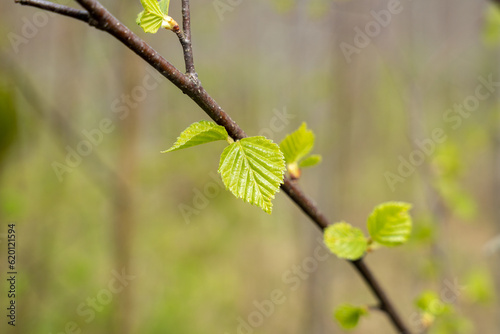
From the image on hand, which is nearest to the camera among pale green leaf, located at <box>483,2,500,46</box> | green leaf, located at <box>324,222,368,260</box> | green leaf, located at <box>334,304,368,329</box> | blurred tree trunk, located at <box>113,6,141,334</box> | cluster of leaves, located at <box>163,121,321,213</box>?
cluster of leaves, located at <box>163,121,321,213</box>

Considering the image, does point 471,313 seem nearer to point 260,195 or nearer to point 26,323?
point 26,323

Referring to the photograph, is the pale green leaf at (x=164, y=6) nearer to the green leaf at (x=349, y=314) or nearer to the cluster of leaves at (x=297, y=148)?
the cluster of leaves at (x=297, y=148)

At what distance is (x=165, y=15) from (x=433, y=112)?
25.2 feet

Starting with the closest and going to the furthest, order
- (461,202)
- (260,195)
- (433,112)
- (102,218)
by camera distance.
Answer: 1. (260,195)
2. (461,202)
3. (102,218)
4. (433,112)

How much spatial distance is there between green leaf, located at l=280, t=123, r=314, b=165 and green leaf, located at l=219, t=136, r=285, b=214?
0.49 feet

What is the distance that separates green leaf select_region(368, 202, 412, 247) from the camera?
721 mm

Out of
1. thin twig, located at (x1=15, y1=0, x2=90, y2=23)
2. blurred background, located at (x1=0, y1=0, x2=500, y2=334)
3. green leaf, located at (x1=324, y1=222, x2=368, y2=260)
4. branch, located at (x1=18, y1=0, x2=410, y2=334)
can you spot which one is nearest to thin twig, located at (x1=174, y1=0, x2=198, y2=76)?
branch, located at (x1=18, y1=0, x2=410, y2=334)

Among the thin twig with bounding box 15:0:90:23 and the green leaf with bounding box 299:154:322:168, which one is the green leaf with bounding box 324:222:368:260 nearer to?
the green leaf with bounding box 299:154:322:168

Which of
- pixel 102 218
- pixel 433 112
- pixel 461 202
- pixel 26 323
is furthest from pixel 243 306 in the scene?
pixel 433 112

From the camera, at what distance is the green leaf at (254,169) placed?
1.77 ft

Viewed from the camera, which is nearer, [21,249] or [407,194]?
[21,249]

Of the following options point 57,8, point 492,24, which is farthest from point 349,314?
point 492,24

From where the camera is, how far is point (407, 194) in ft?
21.3

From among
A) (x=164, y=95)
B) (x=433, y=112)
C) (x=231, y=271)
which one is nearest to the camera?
(x=231, y=271)
